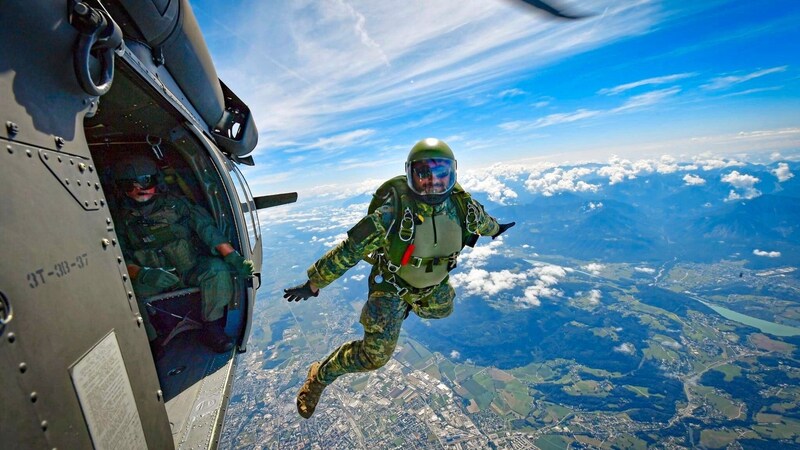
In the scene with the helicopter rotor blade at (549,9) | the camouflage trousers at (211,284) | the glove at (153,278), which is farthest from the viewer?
the camouflage trousers at (211,284)

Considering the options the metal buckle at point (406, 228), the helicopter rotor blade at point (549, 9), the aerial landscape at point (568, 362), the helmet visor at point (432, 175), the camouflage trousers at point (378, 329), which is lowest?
the aerial landscape at point (568, 362)

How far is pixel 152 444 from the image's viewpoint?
1.72 meters

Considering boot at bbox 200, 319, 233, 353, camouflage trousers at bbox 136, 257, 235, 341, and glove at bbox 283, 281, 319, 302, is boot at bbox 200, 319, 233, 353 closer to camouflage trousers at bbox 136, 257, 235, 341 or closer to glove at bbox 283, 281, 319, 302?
camouflage trousers at bbox 136, 257, 235, 341

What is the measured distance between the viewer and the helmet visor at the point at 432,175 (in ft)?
12.3

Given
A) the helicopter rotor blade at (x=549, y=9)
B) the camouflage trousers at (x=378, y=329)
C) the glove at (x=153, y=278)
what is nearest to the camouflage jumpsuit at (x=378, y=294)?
the camouflage trousers at (x=378, y=329)

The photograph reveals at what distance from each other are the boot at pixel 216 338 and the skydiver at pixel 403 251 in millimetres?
985

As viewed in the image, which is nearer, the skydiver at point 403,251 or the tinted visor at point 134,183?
the skydiver at point 403,251

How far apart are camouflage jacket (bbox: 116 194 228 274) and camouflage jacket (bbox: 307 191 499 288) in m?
1.40

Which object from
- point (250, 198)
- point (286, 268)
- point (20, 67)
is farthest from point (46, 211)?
point (286, 268)

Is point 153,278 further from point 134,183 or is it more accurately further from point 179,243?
point 134,183

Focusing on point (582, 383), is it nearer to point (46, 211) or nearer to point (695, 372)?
point (695, 372)

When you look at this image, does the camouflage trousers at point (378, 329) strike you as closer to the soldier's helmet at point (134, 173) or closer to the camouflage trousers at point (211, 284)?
the camouflage trousers at point (211, 284)

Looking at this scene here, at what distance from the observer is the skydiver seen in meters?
3.76

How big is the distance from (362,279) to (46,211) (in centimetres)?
16679
